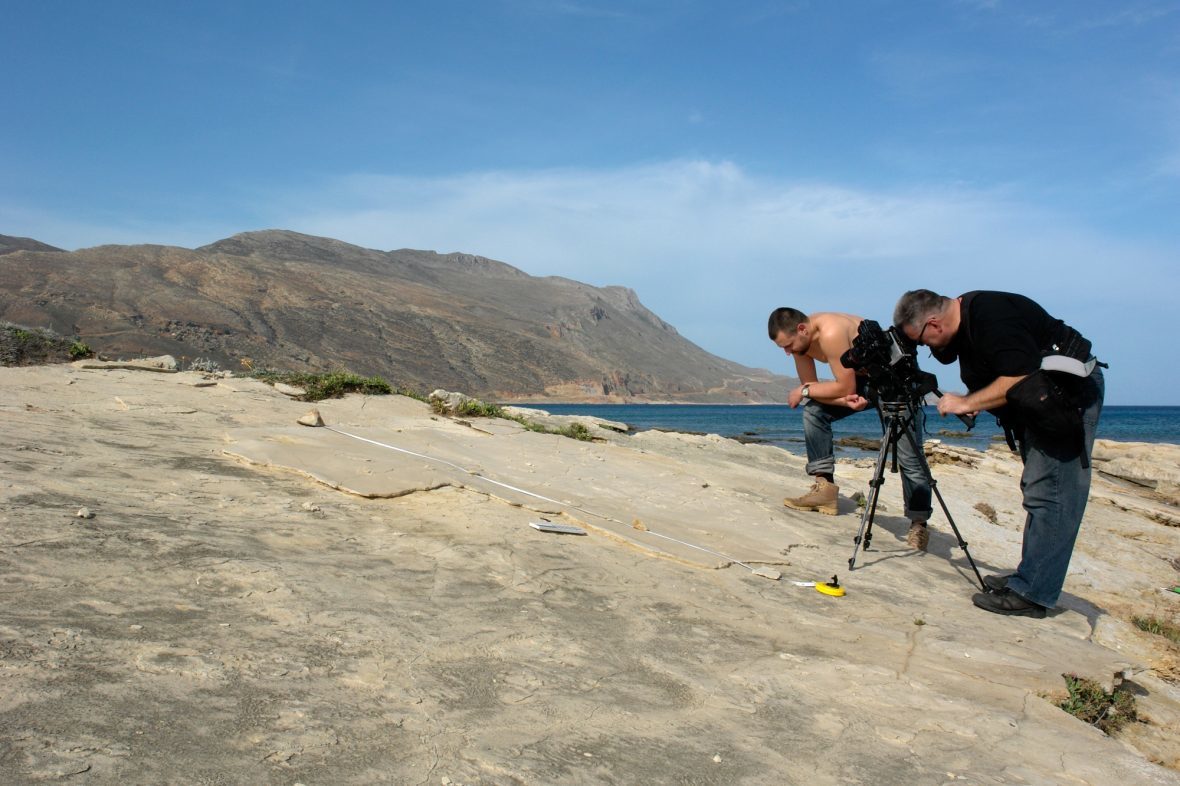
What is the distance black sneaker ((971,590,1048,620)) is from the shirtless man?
129cm

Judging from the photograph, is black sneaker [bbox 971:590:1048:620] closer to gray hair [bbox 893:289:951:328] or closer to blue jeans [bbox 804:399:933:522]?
blue jeans [bbox 804:399:933:522]

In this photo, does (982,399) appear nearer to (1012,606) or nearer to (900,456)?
(1012,606)

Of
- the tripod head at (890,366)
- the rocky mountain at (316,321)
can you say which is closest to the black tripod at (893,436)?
the tripod head at (890,366)

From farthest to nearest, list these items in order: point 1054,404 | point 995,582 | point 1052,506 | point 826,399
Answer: point 826,399
point 995,582
point 1052,506
point 1054,404

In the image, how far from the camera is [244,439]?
554 cm

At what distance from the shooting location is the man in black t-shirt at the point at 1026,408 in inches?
162

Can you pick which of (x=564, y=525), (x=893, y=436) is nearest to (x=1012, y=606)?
(x=893, y=436)

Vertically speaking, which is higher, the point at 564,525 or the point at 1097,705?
the point at 564,525

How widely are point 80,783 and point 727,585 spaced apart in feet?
10.3

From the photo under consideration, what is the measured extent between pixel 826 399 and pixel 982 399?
1.79 metres

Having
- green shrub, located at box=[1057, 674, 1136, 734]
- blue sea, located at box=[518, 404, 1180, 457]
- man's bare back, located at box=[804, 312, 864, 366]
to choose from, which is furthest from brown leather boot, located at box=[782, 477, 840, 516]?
blue sea, located at box=[518, 404, 1180, 457]

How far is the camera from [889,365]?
17.1ft

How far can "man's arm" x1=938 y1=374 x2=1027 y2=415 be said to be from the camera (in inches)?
163

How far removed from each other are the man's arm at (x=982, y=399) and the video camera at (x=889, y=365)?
0.77 m
